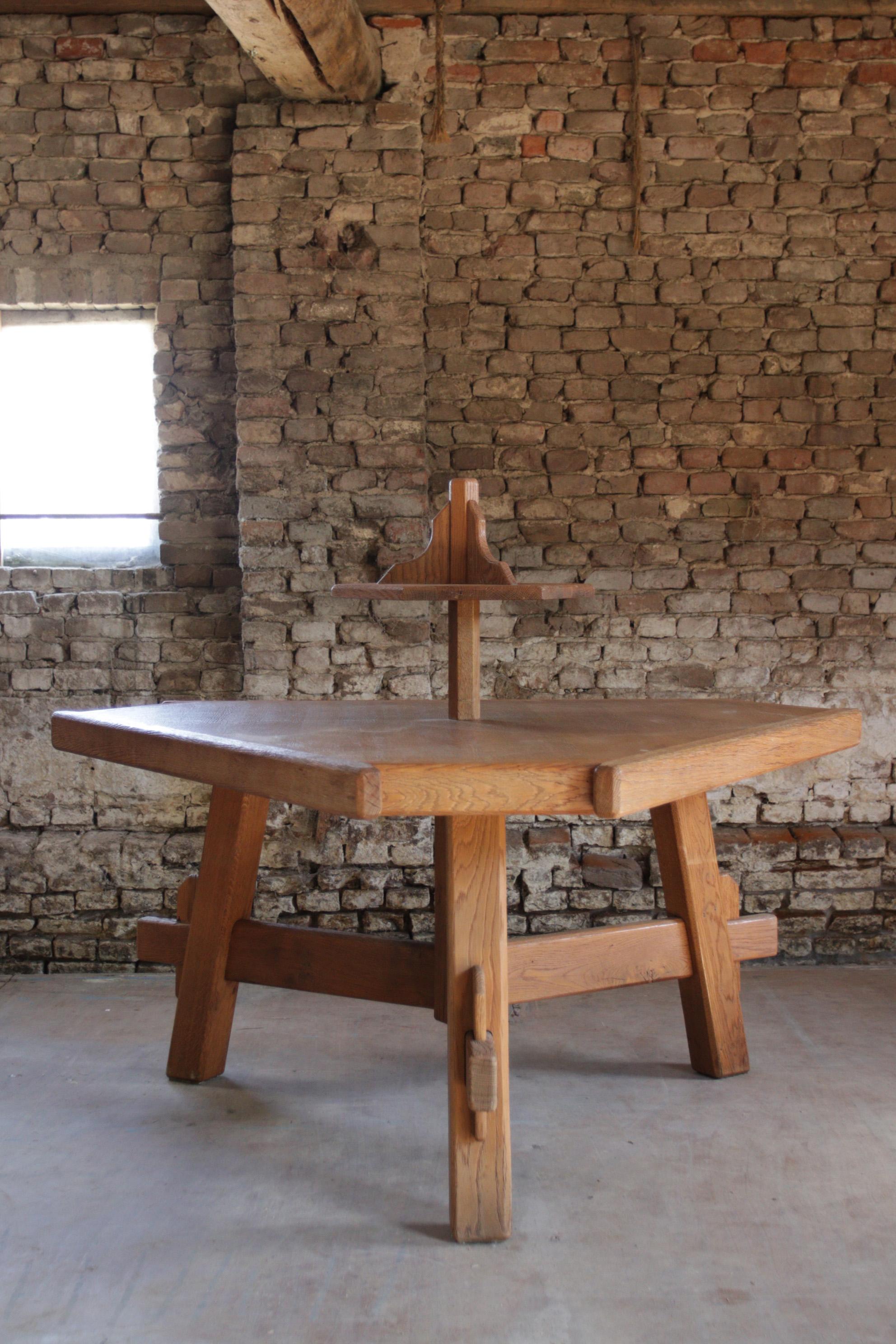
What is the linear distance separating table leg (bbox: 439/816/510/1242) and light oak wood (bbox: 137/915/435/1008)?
1.13 ft

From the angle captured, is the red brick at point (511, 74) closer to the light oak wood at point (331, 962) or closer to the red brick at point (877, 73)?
the red brick at point (877, 73)

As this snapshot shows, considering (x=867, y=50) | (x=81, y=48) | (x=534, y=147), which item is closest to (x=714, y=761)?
(x=534, y=147)

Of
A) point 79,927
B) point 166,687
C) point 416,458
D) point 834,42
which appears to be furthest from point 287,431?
point 834,42

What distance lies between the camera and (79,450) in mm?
3543

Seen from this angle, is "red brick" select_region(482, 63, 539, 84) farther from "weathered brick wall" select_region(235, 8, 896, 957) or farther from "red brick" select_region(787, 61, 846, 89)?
"red brick" select_region(787, 61, 846, 89)

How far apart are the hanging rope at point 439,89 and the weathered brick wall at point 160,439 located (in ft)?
1.77

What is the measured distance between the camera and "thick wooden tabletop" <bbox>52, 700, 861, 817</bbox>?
1.68m

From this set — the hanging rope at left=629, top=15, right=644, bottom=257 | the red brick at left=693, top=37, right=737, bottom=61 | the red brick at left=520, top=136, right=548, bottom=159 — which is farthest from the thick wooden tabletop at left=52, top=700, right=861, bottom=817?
the red brick at left=693, top=37, right=737, bottom=61

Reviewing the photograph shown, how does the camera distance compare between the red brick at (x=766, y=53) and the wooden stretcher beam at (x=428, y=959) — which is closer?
the wooden stretcher beam at (x=428, y=959)

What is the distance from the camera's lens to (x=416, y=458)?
10.8ft

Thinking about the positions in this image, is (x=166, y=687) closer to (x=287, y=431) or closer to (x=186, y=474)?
(x=186, y=474)

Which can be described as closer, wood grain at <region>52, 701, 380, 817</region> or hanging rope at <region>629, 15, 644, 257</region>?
wood grain at <region>52, 701, 380, 817</region>

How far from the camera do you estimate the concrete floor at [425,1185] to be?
1679mm

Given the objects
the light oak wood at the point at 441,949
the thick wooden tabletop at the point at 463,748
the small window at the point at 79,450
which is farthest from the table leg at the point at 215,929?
the small window at the point at 79,450
